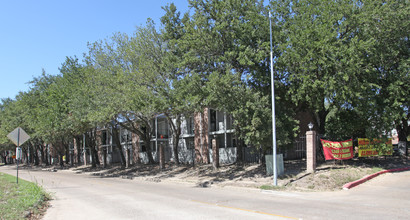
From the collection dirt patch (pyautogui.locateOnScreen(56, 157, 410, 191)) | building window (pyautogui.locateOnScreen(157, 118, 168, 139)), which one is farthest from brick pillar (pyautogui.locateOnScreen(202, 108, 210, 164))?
building window (pyautogui.locateOnScreen(157, 118, 168, 139))

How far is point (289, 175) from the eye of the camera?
17.6 meters

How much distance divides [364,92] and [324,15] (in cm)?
474

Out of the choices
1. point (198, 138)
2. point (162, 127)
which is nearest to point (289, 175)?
point (198, 138)

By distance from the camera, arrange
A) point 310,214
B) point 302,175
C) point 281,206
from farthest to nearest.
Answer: point 302,175
point 281,206
point 310,214

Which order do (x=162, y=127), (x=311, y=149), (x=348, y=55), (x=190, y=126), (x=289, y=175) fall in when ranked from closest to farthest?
1. (x=348, y=55)
2. (x=311, y=149)
3. (x=289, y=175)
4. (x=190, y=126)
5. (x=162, y=127)

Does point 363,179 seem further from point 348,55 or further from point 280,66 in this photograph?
point 280,66

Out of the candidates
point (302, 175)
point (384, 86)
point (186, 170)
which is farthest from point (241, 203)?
point (186, 170)

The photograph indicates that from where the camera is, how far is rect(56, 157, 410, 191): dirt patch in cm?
1538

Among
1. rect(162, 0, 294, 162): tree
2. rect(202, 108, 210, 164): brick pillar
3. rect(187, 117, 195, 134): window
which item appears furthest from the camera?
rect(187, 117, 195, 134): window

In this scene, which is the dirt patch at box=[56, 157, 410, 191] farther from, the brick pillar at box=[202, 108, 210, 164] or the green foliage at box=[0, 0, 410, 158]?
the brick pillar at box=[202, 108, 210, 164]

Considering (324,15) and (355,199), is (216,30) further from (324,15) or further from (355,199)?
(355,199)

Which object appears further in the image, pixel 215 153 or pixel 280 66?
pixel 215 153

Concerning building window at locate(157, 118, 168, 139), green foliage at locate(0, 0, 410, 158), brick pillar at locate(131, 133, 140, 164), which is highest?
green foliage at locate(0, 0, 410, 158)

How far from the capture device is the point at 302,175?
1712cm
